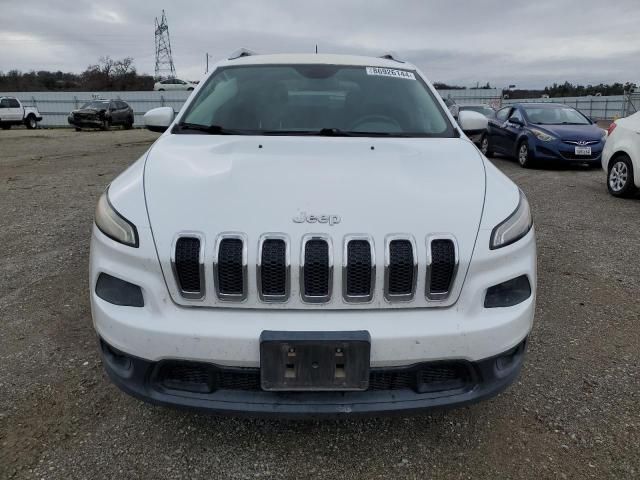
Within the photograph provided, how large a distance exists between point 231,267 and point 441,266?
2.56ft

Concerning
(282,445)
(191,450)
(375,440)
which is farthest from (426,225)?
(191,450)

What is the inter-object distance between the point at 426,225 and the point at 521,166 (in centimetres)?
1008

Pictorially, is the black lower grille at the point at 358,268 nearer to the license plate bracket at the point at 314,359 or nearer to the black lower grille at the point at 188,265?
the license plate bracket at the point at 314,359

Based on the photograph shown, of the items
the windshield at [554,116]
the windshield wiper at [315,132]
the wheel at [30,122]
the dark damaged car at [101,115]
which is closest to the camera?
the windshield wiper at [315,132]

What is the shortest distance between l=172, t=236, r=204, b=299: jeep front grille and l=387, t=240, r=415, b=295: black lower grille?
2.30 feet

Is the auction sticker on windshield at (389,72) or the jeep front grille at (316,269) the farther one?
the auction sticker on windshield at (389,72)

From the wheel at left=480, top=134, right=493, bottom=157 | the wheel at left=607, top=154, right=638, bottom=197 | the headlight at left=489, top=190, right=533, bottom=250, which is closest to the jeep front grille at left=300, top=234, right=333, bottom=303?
the headlight at left=489, top=190, right=533, bottom=250

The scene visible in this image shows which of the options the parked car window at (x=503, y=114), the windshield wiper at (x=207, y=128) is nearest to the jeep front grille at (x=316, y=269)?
the windshield wiper at (x=207, y=128)

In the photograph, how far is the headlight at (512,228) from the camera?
199cm

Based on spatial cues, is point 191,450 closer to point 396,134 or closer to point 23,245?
point 396,134

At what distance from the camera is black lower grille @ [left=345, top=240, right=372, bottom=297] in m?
1.85

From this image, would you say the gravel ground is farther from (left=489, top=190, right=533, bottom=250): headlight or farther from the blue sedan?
the blue sedan

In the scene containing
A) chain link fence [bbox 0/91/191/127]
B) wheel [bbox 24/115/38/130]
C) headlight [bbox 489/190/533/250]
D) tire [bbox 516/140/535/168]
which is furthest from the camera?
chain link fence [bbox 0/91/191/127]

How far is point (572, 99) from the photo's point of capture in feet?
91.3
